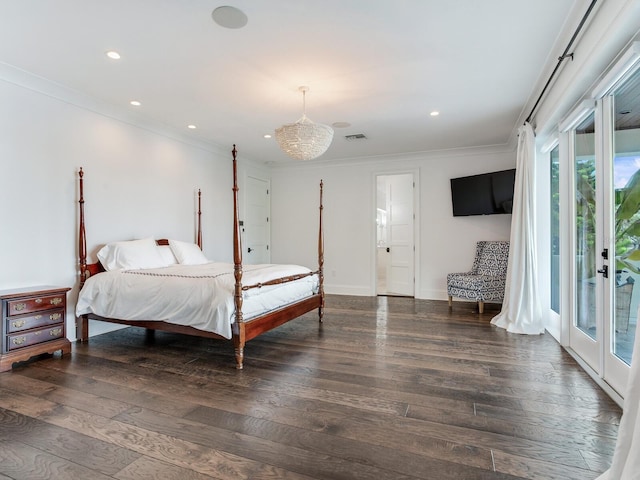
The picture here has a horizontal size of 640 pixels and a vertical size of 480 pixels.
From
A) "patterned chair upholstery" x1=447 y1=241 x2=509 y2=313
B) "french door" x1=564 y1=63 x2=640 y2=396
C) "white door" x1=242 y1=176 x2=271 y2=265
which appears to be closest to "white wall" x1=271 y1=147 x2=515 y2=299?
Result: "white door" x1=242 y1=176 x2=271 y2=265

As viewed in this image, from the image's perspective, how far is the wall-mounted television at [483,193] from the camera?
18.0 feet

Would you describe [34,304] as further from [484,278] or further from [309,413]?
[484,278]

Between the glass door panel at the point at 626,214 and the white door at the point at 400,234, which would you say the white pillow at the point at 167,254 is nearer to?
the white door at the point at 400,234

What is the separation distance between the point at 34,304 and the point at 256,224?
4086 millimetres

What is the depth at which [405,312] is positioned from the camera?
201 inches

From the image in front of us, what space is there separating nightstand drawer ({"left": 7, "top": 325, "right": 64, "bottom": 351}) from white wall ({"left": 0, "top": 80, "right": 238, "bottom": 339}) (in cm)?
54

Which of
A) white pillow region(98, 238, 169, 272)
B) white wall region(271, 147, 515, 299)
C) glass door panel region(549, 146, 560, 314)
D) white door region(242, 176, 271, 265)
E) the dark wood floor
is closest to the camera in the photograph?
the dark wood floor

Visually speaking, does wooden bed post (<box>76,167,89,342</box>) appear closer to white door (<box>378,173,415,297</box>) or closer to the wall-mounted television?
white door (<box>378,173,415,297</box>)

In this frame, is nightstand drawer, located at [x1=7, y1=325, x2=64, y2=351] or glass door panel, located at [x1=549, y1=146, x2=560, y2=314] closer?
nightstand drawer, located at [x1=7, y1=325, x2=64, y2=351]

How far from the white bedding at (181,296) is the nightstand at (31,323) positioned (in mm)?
366

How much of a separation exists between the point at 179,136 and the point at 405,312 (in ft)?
13.5

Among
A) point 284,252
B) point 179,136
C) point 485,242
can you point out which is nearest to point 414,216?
point 485,242

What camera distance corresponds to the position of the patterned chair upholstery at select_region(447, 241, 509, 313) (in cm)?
498

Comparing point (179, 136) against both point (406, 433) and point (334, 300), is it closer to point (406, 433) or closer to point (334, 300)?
point (334, 300)
